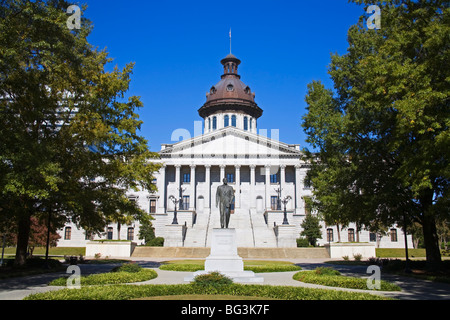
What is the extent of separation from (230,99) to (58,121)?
6077 centimetres

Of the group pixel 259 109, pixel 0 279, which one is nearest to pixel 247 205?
pixel 259 109

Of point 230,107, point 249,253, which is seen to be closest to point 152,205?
point 230,107

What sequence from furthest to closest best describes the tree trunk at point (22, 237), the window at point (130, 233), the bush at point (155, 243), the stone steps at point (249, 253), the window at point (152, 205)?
1. the window at point (152, 205)
2. the window at point (130, 233)
3. the bush at point (155, 243)
4. the stone steps at point (249, 253)
5. the tree trunk at point (22, 237)

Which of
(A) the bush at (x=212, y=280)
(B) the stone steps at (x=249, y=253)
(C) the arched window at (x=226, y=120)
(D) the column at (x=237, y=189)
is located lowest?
(B) the stone steps at (x=249, y=253)

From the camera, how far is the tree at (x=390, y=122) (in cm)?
1642

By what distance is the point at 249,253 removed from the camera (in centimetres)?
4244

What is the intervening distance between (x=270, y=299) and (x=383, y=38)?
1782cm

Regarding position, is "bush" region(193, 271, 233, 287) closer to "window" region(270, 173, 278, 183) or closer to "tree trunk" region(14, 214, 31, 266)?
"tree trunk" region(14, 214, 31, 266)

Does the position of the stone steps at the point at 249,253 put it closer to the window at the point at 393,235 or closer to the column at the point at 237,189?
the column at the point at 237,189

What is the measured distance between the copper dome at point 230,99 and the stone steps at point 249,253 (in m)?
42.6

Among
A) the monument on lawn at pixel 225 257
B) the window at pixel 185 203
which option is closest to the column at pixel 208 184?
the window at pixel 185 203

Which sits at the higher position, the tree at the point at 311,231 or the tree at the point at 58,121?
the tree at the point at 58,121

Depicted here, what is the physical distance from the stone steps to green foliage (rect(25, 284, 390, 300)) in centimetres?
2741

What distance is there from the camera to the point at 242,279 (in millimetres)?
17266
